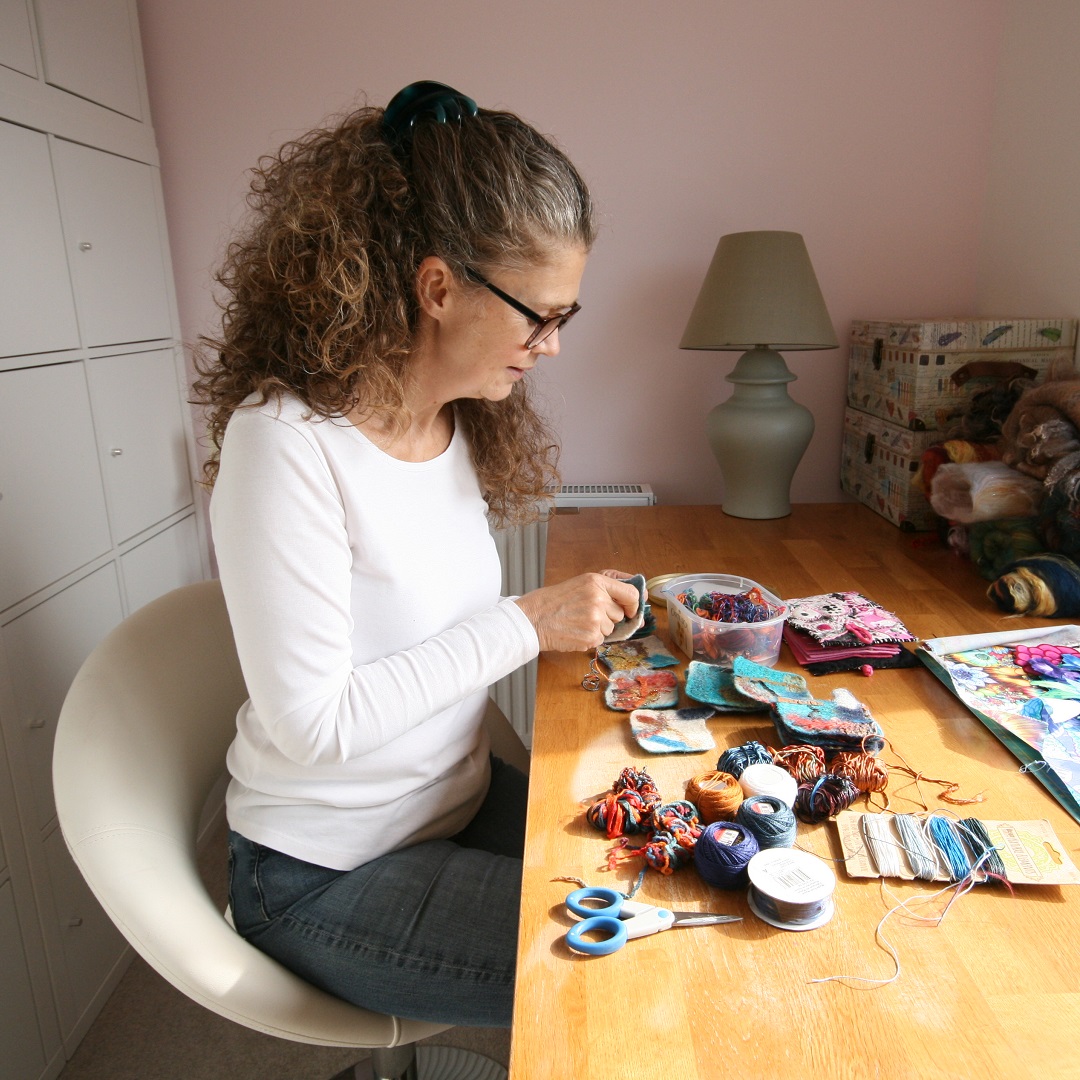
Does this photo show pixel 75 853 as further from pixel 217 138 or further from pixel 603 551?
pixel 217 138

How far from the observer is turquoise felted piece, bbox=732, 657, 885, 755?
0.86 meters

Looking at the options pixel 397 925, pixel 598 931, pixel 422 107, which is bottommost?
pixel 397 925

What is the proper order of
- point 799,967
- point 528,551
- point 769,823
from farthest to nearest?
point 528,551, point 769,823, point 799,967

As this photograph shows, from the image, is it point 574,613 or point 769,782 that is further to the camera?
point 574,613

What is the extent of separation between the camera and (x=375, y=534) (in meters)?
0.93

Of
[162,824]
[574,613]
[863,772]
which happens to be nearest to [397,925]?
[162,824]

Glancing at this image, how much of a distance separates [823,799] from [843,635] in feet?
1.21

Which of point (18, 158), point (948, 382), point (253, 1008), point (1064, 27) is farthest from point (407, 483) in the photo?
point (1064, 27)

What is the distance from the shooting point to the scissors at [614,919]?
0.63 m

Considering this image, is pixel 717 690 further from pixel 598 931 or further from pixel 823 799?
pixel 598 931

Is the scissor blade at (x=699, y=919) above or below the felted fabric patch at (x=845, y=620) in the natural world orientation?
below

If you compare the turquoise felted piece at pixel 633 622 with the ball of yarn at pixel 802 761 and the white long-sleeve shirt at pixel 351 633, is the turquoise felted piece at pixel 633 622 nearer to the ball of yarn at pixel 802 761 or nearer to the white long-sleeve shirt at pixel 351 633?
the white long-sleeve shirt at pixel 351 633

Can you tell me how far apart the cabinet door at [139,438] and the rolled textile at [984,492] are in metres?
1.44

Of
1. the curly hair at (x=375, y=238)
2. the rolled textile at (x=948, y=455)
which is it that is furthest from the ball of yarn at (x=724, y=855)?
the rolled textile at (x=948, y=455)
